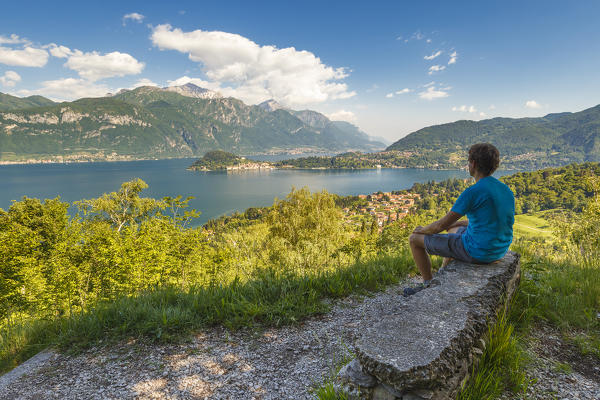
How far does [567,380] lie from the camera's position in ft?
7.84

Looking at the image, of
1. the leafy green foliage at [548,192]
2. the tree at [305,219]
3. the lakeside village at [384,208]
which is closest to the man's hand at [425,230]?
the tree at [305,219]

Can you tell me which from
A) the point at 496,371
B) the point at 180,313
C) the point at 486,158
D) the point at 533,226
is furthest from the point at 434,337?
the point at 533,226

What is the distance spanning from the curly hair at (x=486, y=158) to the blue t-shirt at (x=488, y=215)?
0.52 feet

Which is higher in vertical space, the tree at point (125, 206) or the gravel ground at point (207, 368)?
the gravel ground at point (207, 368)

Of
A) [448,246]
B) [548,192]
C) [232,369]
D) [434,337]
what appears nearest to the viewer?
[434,337]

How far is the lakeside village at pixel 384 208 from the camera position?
81.6 meters

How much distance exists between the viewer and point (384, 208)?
97.1 meters

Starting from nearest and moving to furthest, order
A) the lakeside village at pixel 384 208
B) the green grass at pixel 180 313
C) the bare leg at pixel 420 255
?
the green grass at pixel 180 313, the bare leg at pixel 420 255, the lakeside village at pixel 384 208

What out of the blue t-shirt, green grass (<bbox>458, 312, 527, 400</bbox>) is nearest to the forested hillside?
green grass (<bbox>458, 312, 527, 400</bbox>)

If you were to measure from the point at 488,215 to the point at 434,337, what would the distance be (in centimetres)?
200

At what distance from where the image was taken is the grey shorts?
366 centimetres

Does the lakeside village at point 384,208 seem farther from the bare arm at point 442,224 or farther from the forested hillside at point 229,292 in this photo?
the bare arm at point 442,224

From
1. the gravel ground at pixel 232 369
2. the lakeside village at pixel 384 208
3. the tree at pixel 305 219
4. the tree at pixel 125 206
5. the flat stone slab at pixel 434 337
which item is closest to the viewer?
the flat stone slab at pixel 434 337

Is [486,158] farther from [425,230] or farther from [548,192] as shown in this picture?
[548,192]
